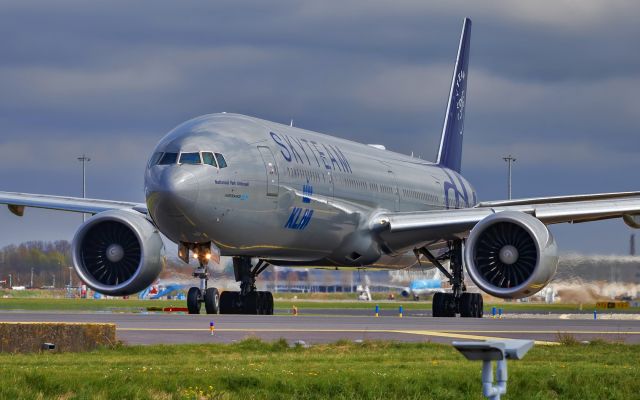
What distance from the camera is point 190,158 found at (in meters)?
32.2

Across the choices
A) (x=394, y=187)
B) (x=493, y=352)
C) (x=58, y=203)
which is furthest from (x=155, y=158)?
(x=493, y=352)

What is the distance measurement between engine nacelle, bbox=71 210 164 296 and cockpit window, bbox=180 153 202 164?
150 inches

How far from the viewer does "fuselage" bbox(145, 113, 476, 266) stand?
31797 millimetres

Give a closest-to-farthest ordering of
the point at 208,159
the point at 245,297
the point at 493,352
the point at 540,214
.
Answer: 1. the point at 493,352
2. the point at 208,159
3. the point at 540,214
4. the point at 245,297

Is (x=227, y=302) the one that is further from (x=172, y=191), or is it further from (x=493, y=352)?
(x=493, y=352)

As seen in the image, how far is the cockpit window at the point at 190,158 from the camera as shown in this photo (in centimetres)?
3208

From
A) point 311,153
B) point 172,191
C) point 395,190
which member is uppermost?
point 311,153

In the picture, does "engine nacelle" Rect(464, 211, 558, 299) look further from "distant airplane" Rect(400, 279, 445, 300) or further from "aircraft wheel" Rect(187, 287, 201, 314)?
"distant airplane" Rect(400, 279, 445, 300)

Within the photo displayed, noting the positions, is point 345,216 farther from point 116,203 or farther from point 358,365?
point 358,365

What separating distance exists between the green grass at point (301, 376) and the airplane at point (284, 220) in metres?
11.5

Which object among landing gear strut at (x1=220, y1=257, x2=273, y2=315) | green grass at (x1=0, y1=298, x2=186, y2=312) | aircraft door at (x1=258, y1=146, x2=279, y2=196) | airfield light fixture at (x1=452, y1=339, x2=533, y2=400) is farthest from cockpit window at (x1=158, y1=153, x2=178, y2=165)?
airfield light fixture at (x1=452, y1=339, x2=533, y2=400)

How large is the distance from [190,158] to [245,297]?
6874 mm

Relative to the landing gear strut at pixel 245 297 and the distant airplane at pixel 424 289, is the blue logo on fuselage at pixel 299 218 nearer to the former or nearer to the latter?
the landing gear strut at pixel 245 297

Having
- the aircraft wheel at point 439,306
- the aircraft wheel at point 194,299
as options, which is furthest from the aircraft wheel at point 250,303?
the aircraft wheel at point 439,306
